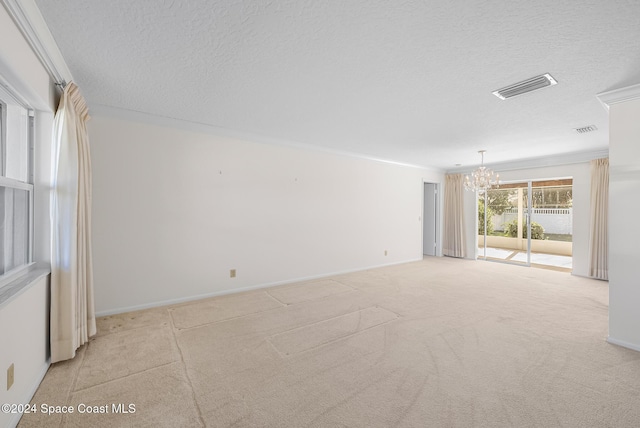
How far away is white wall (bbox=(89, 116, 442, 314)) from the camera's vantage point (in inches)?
124

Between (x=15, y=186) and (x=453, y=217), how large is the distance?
26.3 feet

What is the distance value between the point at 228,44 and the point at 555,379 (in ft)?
11.8

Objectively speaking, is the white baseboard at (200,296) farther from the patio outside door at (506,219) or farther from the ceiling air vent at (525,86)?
the patio outside door at (506,219)

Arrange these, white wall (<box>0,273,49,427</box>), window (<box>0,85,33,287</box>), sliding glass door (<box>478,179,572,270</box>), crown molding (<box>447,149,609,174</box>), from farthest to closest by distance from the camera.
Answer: sliding glass door (<box>478,179,572,270</box>) < crown molding (<box>447,149,609,174</box>) < window (<box>0,85,33,287</box>) < white wall (<box>0,273,49,427</box>)

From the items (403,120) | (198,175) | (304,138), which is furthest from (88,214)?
(403,120)

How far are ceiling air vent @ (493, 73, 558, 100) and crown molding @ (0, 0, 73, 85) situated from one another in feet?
11.9

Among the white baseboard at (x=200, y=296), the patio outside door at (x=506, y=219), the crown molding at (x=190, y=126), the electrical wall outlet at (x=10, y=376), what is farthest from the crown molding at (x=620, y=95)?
the electrical wall outlet at (x=10, y=376)

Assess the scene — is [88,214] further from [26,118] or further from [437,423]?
[437,423]

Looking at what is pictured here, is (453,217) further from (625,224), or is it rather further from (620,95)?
(620,95)

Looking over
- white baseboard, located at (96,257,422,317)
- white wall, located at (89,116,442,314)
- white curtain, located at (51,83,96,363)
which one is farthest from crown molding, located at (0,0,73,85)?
white baseboard, located at (96,257,422,317)

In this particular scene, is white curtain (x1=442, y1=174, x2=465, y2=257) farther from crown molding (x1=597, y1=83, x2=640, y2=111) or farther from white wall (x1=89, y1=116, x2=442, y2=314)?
crown molding (x1=597, y1=83, x2=640, y2=111)

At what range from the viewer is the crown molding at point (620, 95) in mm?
2443

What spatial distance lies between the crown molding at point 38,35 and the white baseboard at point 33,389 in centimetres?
234

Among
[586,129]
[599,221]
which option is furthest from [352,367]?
[599,221]
